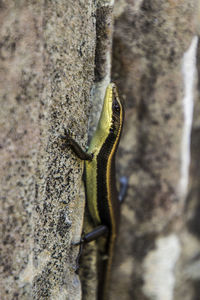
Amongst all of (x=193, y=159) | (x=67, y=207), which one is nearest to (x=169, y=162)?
(x=193, y=159)

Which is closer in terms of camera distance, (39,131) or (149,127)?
(39,131)

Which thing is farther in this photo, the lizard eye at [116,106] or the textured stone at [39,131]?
the lizard eye at [116,106]

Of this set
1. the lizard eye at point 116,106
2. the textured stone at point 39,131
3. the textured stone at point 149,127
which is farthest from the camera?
the textured stone at point 149,127

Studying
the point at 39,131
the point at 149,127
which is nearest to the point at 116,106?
the point at 149,127

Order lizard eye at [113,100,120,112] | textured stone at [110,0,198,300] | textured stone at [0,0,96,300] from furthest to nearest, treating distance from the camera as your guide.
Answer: textured stone at [110,0,198,300] → lizard eye at [113,100,120,112] → textured stone at [0,0,96,300]

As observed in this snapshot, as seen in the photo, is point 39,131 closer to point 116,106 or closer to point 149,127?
point 116,106

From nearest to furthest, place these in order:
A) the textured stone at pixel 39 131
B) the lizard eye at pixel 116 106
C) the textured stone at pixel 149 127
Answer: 1. the textured stone at pixel 39 131
2. the lizard eye at pixel 116 106
3. the textured stone at pixel 149 127

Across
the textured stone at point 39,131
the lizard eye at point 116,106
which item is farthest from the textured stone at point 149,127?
the textured stone at point 39,131

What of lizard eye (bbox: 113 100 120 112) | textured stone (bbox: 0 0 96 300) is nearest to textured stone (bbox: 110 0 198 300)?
lizard eye (bbox: 113 100 120 112)

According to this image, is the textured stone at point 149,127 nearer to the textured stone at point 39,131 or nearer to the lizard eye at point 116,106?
the lizard eye at point 116,106

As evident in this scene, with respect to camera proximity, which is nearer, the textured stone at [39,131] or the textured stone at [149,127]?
the textured stone at [39,131]

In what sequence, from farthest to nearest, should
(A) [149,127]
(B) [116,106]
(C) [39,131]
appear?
(A) [149,127] → (B) [116,106] → (C) [39,131]

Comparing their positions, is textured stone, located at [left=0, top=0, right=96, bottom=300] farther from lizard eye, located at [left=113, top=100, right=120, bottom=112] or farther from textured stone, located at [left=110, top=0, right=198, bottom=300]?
textured stone, located at [left=110, top=0, right=198, bottom=300]
